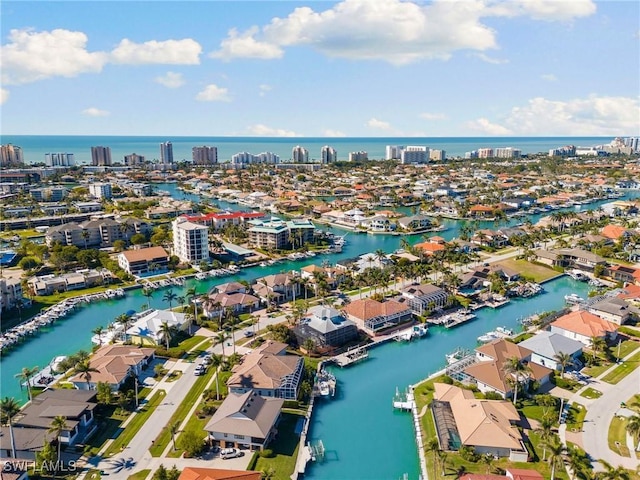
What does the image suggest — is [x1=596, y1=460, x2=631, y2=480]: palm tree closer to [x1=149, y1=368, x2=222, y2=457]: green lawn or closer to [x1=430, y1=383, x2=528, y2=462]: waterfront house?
[x1=430, y1=383, x2=528, y2=462]: waterfront house

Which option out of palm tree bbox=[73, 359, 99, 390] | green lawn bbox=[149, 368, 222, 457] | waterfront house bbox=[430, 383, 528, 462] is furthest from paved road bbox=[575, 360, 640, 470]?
palm tree bbox=[73, 359, 99, 390]

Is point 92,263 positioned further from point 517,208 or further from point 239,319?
point 517,208

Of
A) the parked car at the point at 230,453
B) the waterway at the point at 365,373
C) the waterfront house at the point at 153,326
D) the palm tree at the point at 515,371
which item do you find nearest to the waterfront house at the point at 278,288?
the waterfront house at the point at 153,326

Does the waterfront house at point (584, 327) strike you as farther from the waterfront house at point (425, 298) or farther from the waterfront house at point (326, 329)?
the waterfront house at point (326, 329)

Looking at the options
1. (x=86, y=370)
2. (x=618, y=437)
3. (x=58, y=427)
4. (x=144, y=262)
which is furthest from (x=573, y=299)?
(x=144, y=262)

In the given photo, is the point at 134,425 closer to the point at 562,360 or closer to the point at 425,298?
the point at 425,298
